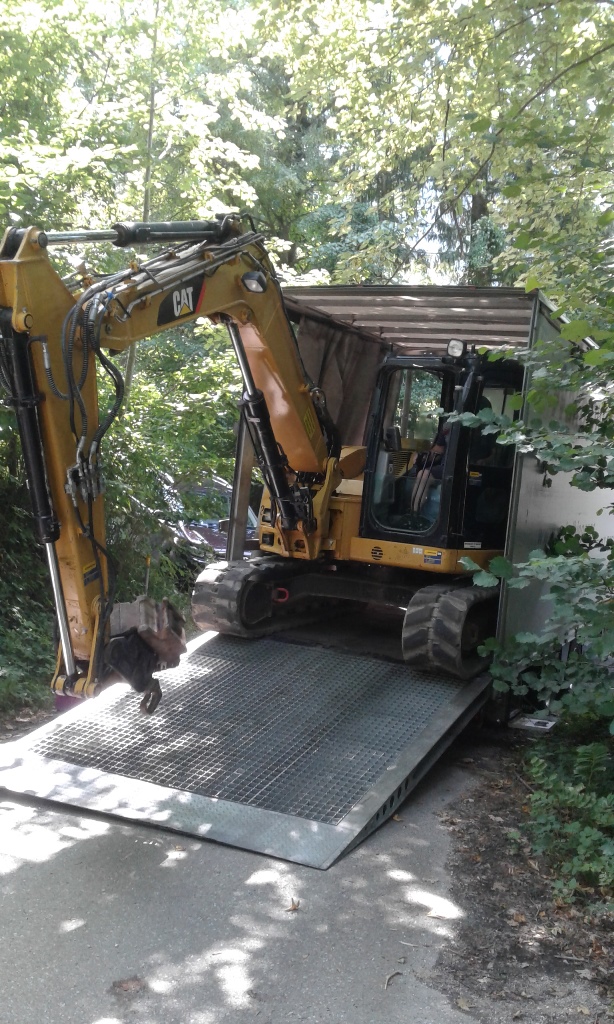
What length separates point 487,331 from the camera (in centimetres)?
953

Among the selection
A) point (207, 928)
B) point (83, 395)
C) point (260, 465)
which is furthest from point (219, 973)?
point (260, 465)

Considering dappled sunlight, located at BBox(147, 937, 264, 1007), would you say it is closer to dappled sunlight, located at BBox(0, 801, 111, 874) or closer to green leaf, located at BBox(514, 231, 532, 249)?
dappled sunlight, located at BBox(0, 801, 111, 874)

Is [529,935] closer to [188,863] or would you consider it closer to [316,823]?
[316,823]

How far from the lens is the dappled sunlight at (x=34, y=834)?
5.07 m

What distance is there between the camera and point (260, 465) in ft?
27.3

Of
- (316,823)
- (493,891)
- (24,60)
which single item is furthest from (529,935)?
(24,60)

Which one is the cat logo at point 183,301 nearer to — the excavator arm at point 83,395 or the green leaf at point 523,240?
the excavator arm at point 83,395

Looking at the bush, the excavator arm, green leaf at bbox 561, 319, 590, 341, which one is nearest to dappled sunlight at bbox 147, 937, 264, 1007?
the excavator arm

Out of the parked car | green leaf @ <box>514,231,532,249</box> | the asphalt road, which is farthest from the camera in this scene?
the parked car

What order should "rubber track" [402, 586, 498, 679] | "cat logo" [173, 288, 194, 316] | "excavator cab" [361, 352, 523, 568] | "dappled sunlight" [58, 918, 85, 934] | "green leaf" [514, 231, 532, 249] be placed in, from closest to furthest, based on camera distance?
"dappled sunlight" [58, 918, 85, 934] → "green leaf" [514, 231, 532, 249] → "cat logo" [173, 288, 194, 316] → "rubber track" [402, 586, 498, 679] → "excavator cab" [361, 352, 523, 568]

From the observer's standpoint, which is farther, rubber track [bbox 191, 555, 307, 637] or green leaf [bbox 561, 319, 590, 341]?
rubber track [bbox 191, 555, 307, 637]

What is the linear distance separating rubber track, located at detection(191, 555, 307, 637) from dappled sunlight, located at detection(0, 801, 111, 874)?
2781 mm

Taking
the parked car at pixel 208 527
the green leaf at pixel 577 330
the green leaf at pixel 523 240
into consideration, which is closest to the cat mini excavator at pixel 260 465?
the green leaf at pixel 523 240

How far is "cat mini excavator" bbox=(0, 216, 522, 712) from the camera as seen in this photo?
16.3ft
